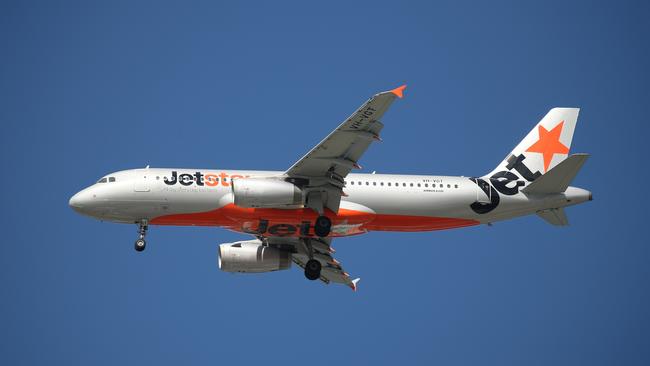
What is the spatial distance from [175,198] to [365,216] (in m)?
9.51

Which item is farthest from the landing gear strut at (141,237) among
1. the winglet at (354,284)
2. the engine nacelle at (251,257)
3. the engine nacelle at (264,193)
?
the winglet at (354,284)

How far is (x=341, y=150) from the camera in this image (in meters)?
48.6

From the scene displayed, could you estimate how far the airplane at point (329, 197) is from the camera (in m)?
49.8

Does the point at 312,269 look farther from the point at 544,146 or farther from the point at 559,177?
the point at 544,146

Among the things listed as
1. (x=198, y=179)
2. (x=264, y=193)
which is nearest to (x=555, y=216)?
(x=264, y=193)

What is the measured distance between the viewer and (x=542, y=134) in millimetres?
57344

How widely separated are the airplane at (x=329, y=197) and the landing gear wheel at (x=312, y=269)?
0.17 ft

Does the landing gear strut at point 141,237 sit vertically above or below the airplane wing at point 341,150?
below

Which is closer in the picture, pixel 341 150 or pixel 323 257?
pixel 341 150

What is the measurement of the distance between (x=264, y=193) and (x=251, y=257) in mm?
8365

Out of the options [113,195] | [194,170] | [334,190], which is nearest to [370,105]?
[334,190]

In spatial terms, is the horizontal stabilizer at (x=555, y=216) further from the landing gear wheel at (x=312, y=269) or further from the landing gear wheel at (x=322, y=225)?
the landing gear wheel at (x=312, y=269)

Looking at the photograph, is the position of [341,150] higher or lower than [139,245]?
higher

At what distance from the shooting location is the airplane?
163ft
